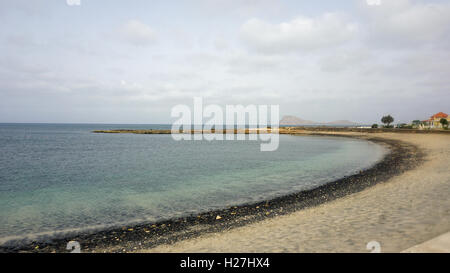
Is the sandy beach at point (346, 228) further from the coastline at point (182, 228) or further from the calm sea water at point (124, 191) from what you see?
the calm sea water at point (124, 191)

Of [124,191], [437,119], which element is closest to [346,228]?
[124,191]

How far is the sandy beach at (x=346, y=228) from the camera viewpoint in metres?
6.46

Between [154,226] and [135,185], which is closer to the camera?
[154,226]

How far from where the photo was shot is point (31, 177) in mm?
19656

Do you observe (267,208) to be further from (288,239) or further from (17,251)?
(17,251)

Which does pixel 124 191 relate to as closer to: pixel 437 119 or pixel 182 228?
pixel 182 228

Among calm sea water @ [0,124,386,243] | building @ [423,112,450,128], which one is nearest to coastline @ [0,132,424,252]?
calm sea water @ [0,124,386,243]

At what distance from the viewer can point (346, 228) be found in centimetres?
757

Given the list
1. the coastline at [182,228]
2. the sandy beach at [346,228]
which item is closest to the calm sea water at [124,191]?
the coastline at [182,228]

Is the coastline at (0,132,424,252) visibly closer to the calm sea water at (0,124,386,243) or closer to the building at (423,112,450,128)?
the calm sea water at (0,124,386,243)

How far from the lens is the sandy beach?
254 inches
